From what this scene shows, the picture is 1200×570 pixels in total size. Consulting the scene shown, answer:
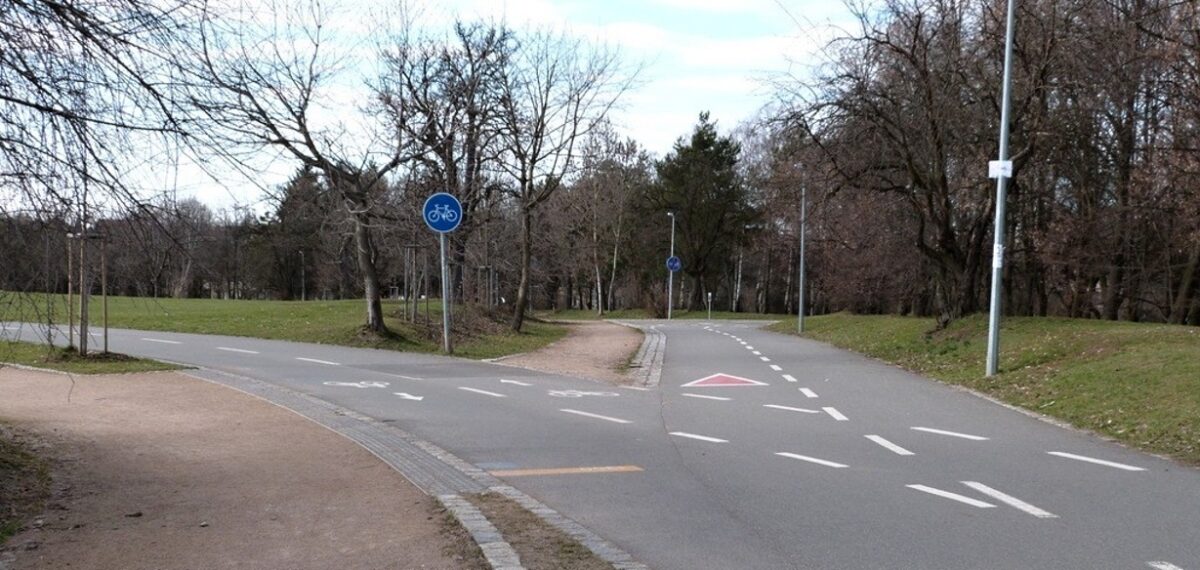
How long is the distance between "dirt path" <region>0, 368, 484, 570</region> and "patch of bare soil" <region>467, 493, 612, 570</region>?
0.32 m

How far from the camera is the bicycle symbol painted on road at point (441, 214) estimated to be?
18969 mm

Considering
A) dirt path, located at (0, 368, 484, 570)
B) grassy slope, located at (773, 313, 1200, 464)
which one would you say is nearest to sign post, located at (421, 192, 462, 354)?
dirt path, located at (0, 368, 484, 570)

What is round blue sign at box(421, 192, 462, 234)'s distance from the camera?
18.9 m

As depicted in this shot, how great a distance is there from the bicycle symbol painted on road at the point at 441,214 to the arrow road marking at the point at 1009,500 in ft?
43.4

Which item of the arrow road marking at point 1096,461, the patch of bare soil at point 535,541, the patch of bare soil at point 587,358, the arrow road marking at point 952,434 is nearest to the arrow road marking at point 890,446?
the arrow road marking at point 952,434

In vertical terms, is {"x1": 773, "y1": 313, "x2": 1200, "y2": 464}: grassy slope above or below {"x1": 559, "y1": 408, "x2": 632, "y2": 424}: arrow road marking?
above

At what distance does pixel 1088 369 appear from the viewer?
14352mm

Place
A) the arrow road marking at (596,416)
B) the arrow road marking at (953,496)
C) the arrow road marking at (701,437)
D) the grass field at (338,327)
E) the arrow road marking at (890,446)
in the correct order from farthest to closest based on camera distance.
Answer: the grass field at (338,327)
the arrow road marking at (596,416)
the arrow road marking at (701,437)
the arrow road marking at (890,446)
the arrow road marking at (953,496)

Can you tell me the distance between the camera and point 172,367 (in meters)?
16.6

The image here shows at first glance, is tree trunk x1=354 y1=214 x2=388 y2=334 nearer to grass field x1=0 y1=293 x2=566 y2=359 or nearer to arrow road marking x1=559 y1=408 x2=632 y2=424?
grass field x1=0 y1=293 x2=566 y2=359

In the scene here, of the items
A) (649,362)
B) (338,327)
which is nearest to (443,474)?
(649,362)

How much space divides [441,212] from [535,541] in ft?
46.0

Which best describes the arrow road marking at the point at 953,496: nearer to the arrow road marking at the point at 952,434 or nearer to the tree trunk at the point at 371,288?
the arrow road marking at the point at 952,434

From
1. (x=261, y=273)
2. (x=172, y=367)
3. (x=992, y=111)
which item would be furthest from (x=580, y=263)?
(x=172, y=367)
